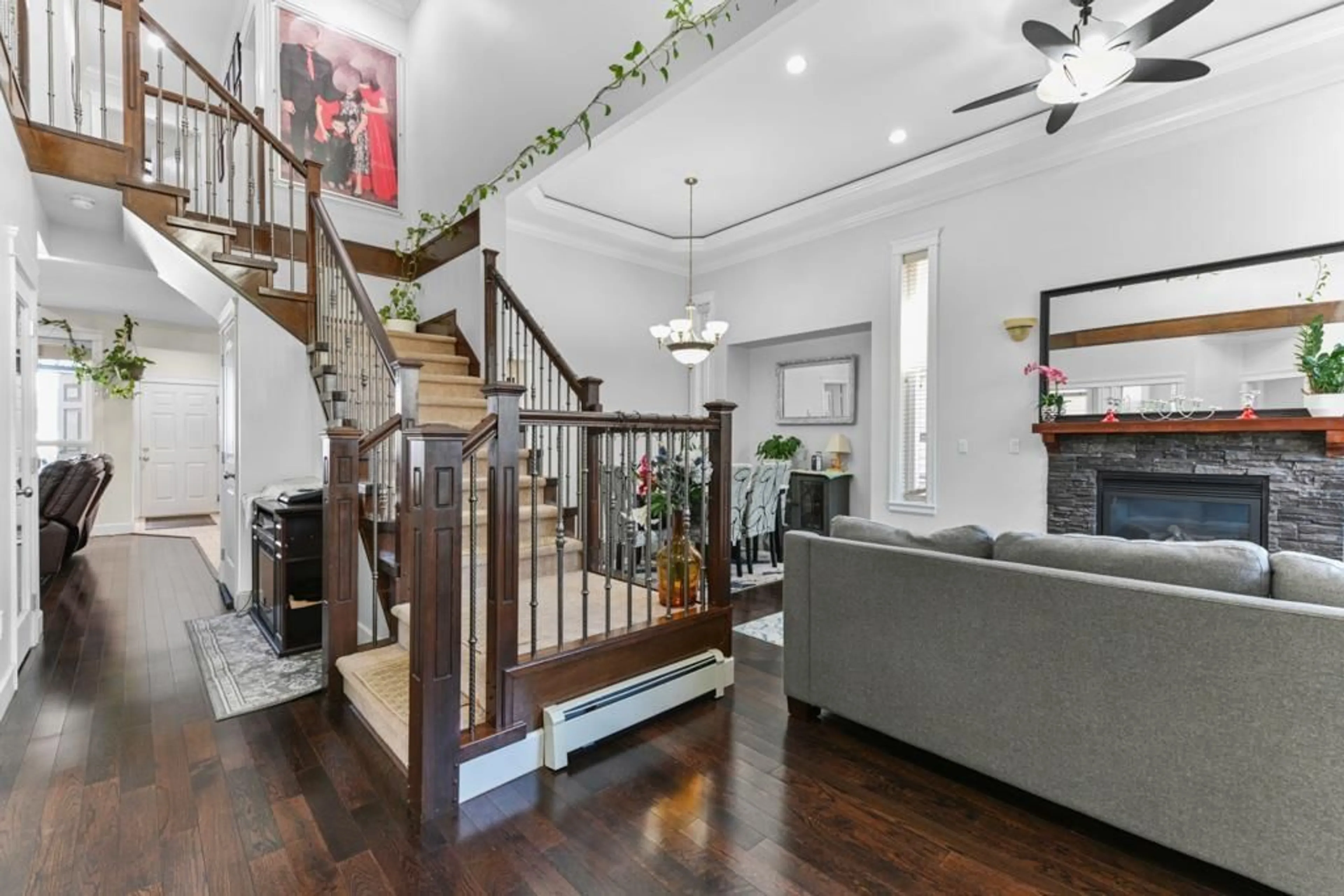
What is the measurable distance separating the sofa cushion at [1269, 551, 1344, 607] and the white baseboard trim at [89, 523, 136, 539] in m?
9.97

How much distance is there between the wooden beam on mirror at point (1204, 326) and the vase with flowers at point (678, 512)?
3.28 meters

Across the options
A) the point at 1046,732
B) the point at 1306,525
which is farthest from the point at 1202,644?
the point at 1306,525

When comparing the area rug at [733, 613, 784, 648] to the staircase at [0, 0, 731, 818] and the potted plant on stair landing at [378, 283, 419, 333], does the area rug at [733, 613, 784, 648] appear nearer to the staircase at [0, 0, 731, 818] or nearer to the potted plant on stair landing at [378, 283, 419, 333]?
the staircase at [0, 0, 731, 818]

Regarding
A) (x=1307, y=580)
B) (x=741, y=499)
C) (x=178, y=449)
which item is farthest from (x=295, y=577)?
(x=178, y=449)

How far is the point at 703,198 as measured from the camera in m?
5.82

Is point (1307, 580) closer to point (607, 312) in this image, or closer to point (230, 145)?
point (230, 145)

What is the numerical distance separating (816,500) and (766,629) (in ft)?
9.26

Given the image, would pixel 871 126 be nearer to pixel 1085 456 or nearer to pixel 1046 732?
pixel 1085 456

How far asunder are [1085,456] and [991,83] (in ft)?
8.50

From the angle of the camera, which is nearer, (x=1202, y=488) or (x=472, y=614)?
(x=472, y=614)

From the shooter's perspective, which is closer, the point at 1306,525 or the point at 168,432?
the point at 1306,525

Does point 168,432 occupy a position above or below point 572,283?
below

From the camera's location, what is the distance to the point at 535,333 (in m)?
4.27

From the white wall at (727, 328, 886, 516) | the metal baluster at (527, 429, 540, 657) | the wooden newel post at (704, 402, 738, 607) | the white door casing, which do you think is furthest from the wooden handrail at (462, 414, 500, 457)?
the white wall at (727, 328, 886, 516)
